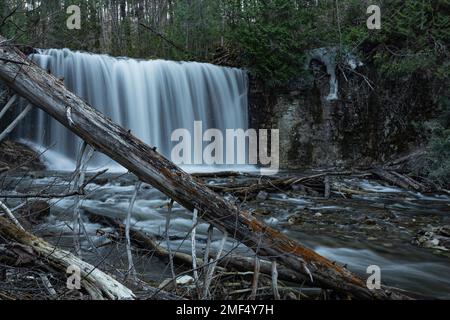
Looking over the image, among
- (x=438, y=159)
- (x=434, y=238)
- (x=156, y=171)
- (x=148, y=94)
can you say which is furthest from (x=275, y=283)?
→ (x=148, y=94)

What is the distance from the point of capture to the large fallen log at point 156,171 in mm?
2666

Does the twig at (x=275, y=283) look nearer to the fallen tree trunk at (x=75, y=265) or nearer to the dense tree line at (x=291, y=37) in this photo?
the fallen tree trunk at (x=75, y=265)

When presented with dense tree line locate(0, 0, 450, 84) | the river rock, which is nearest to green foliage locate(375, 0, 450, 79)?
dense tree line locate(0, 0, 450, 84)

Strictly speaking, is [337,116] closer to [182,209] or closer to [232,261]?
[182,209]

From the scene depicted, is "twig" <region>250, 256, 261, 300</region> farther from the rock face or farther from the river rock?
the rock face

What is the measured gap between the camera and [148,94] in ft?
49.3

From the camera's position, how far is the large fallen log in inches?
105

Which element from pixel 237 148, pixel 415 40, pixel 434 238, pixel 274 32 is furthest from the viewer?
pixel 237 148

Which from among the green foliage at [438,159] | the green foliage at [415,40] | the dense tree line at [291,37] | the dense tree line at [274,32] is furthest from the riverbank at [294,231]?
the green foliage at [415,40]

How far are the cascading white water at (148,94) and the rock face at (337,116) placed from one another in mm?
1100

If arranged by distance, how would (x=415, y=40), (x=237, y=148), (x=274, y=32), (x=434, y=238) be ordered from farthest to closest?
(x=237, y=148) → (x=274, y=32) → (x=415, y=40) → (x=434, y=238)

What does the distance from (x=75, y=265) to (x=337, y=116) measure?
13.7m

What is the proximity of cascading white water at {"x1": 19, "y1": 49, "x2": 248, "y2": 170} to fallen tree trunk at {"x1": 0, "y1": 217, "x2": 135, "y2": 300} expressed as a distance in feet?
36.7
